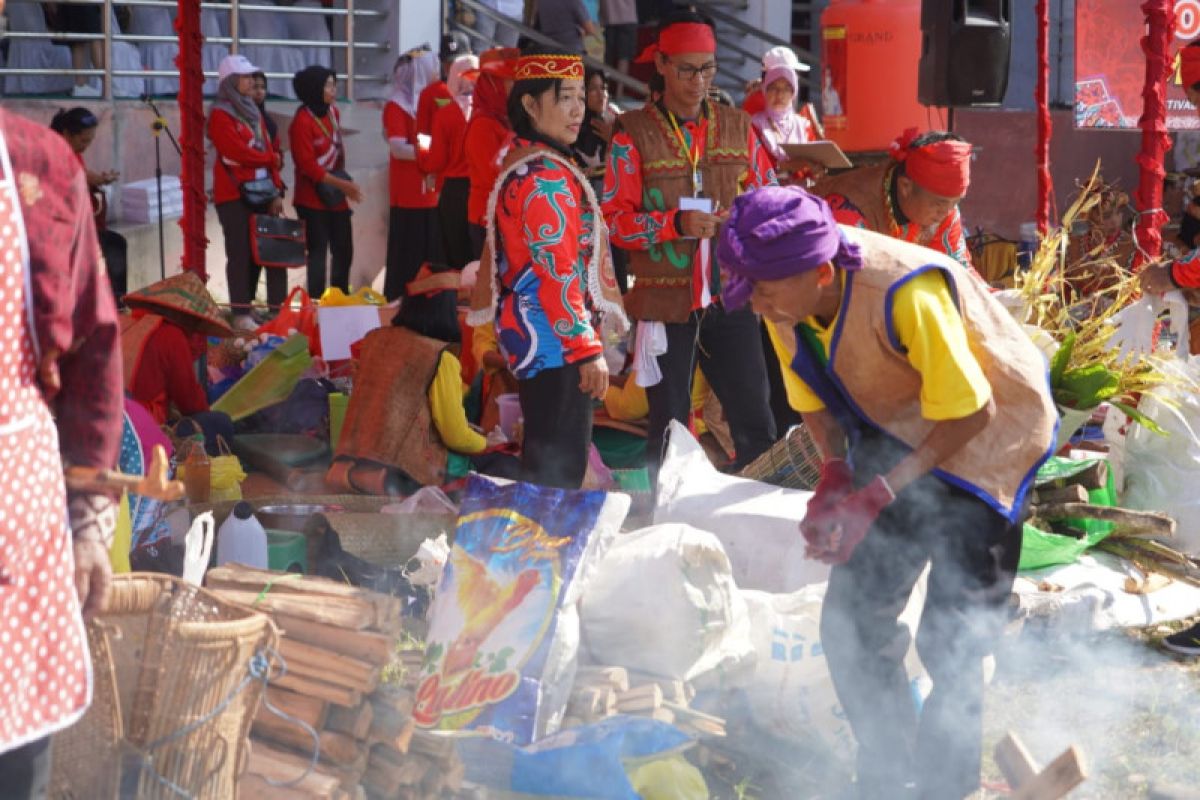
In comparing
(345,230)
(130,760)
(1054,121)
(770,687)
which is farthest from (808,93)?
(130,760)

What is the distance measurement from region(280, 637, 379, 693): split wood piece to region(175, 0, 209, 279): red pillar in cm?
434

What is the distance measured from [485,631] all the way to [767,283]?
4.01 ft

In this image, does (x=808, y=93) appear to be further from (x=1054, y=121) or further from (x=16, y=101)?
(x=16, y=101)

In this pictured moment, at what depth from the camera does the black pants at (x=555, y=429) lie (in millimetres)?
4504

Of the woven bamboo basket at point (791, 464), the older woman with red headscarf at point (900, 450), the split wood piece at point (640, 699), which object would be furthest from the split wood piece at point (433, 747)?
the woven bamboo basket at point (791, 464)

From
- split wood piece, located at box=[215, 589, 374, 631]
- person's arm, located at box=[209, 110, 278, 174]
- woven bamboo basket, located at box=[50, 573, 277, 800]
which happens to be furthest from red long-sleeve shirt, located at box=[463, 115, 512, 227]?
woven bamboo basket, located at box=[50, 573, 277, 800]

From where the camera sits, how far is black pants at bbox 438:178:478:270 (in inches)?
331

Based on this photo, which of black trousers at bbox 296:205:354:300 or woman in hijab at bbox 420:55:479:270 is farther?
black trousers at bbox 296:205:354:300

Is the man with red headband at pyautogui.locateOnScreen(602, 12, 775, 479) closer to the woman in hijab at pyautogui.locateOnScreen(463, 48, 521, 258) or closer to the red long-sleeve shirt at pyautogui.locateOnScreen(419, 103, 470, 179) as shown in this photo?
the woman in hijab at pyautogui.locateOnScreen(463, 48, 521, 258)

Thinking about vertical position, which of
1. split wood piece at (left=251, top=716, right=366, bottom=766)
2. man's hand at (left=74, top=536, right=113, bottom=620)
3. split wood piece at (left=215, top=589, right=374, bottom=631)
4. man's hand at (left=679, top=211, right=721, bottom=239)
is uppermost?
man's hand at (left=679, top=211, right=721, bottom=239)

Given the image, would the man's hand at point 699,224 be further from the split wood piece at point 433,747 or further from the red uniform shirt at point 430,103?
the red uniform shirt at point 430,103

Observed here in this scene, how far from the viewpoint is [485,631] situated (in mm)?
3742

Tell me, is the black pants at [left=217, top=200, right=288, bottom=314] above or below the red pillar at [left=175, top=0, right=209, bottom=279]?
below

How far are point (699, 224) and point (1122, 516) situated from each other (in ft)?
5.86
